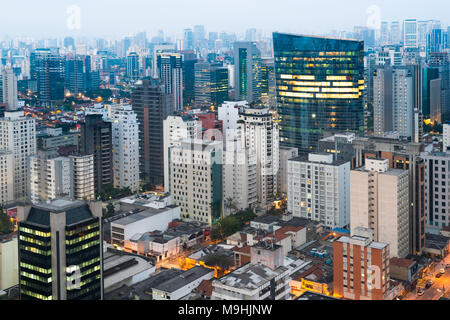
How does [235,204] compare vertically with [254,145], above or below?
below

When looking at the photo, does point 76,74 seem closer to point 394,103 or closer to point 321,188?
point 394,103

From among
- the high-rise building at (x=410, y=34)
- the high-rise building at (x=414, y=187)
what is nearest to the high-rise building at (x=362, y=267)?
the high-rise building at (x=414, y=187)

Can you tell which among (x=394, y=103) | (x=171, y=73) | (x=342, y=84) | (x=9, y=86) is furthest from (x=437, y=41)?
(x=9, y=86)

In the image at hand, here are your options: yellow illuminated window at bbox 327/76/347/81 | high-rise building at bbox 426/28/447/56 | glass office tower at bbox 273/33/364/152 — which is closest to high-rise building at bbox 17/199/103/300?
glass office tower at bbox 273/33/364/152
